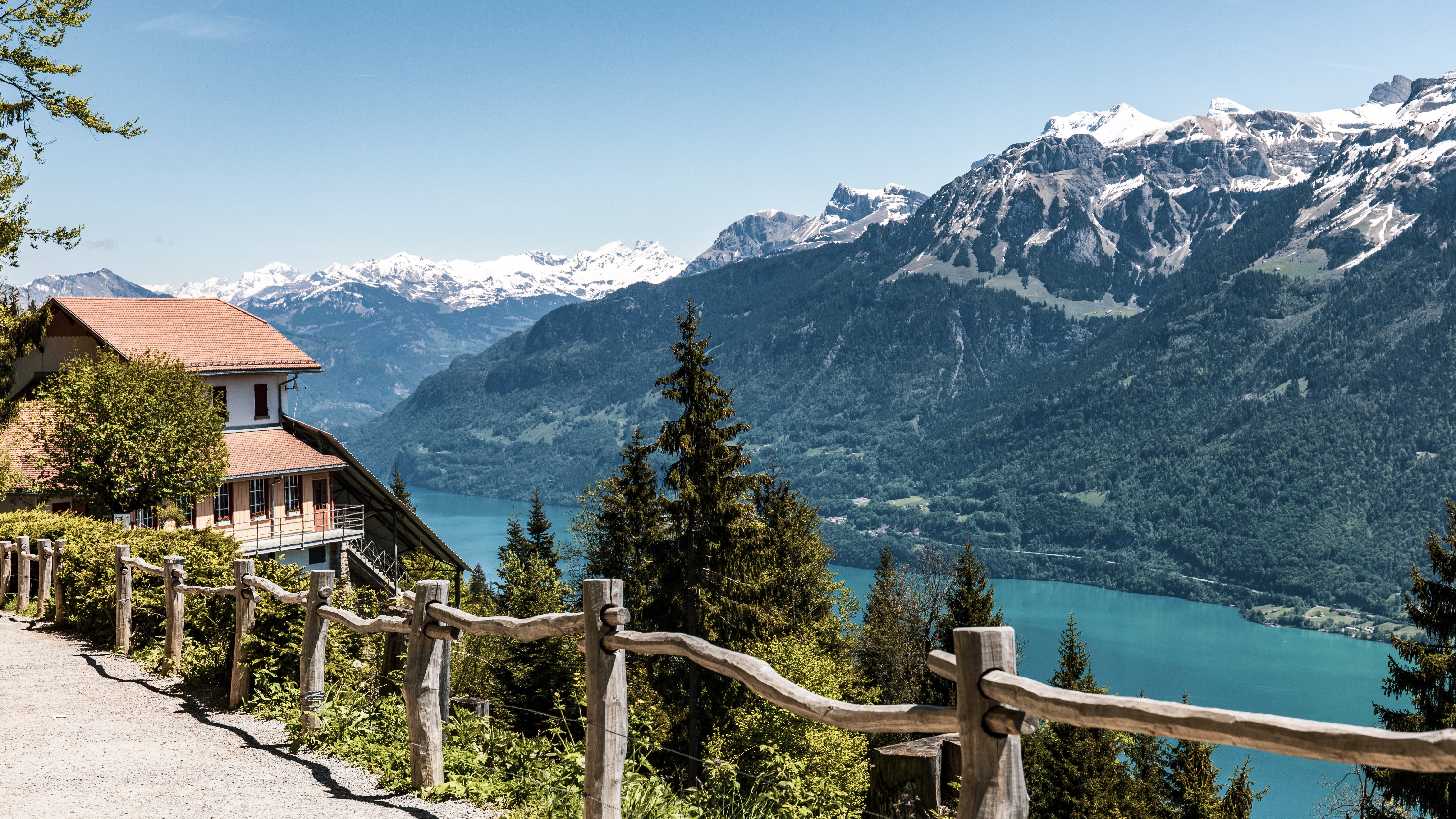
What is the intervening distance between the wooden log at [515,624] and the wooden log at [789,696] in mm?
415

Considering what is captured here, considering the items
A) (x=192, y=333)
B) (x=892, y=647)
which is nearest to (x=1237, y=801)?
(x=892, y=647)

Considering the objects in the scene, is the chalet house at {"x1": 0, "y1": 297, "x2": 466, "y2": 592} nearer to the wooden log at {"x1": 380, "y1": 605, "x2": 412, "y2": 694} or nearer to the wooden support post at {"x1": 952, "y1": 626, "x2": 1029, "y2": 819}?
the wooden log at {"x1": 380, "y1": 605, "x2": 412, "y2": 694}

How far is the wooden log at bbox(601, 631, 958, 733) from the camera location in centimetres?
505

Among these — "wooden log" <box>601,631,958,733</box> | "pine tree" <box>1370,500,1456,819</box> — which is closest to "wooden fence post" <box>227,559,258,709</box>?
"wooden log" <box>601,631,958,733</box>

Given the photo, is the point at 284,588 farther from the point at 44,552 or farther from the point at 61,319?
the point at 61,319

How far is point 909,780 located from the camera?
582 cm

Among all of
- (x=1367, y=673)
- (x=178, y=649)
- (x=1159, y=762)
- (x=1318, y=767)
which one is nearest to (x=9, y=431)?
(x=178, y=649)

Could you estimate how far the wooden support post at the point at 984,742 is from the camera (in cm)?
468

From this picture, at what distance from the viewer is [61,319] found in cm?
4503

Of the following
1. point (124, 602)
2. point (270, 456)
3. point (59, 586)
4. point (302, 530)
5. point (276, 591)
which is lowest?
point (302, 530)

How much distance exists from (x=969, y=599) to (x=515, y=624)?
50579 millimetres

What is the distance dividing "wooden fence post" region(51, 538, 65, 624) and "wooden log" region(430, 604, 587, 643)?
1408 cm

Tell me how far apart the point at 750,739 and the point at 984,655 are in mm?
34775

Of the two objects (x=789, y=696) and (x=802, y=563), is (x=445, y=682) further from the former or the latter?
(x=802, y=563)
